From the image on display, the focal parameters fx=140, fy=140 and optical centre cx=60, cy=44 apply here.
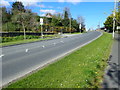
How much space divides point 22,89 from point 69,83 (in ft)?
5.22

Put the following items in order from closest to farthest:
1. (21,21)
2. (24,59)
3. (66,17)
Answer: (24,59)
(21,21)
(66,17)

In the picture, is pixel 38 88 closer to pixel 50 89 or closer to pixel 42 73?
pixel 50 89

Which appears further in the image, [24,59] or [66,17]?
[66,17]

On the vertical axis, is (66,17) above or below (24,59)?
above

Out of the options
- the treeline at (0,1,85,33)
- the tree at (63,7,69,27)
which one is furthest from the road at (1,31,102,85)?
the tree at (63,7,69,27)

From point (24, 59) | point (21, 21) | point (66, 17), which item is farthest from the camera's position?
point (66, 17)

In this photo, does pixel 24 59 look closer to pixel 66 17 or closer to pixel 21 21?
pixel 21 21

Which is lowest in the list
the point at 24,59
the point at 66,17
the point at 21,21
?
the point at 24,59

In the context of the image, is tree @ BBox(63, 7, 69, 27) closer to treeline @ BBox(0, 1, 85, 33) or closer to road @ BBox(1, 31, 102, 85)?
treeline @ BBox(0, 1, 85, 33)

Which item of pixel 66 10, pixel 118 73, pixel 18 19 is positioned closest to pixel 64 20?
pixel 66 10

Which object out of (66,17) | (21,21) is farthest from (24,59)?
(66,17)

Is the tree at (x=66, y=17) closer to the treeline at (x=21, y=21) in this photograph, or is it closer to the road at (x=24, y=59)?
the treeline at (x=21, y=21)

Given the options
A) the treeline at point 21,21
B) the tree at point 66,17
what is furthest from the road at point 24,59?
the tree at point 66,17

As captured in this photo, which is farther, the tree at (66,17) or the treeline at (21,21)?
the tree at (66,17)
